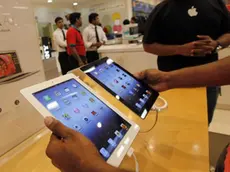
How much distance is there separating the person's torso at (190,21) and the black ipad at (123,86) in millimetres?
575

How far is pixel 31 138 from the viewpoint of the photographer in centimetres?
83

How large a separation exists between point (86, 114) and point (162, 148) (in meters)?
0.33

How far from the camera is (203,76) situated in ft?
2.65

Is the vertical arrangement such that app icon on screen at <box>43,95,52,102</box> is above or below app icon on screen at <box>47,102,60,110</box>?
above

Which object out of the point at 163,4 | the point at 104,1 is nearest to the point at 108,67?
the point at 163,4

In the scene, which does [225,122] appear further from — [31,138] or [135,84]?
[31,138]

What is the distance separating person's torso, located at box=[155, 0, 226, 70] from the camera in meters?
1.21

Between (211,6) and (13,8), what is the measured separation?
1.08 meters

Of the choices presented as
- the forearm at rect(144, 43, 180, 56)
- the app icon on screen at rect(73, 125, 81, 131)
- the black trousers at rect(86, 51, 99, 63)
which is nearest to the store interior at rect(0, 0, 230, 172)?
the app icon on screen at rect(73, 125, 81, 131)

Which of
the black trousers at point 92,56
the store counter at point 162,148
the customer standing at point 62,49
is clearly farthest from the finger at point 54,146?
the black trousers at point 92,56

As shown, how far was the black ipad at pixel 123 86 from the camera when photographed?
2.36 feet

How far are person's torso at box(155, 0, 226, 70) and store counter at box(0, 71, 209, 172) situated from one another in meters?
0.48

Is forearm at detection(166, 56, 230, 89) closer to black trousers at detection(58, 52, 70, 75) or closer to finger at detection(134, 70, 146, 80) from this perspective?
finger at detection(134, 70, 146, 80)

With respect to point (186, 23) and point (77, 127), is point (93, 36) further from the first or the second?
point (77, 127)
